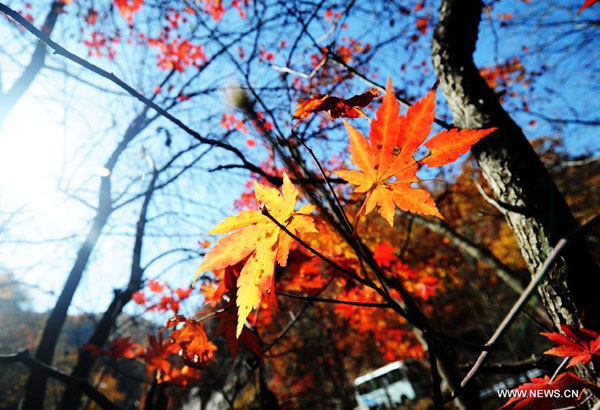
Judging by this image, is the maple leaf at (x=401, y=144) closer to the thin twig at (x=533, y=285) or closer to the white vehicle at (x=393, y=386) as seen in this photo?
the thin twig at (x=533, y=285)

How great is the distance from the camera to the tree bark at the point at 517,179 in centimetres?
113

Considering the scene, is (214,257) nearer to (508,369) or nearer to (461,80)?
(508,369)

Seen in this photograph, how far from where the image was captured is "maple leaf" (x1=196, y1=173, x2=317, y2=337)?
0.76 meters

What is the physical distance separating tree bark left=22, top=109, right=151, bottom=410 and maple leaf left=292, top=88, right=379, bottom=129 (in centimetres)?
474

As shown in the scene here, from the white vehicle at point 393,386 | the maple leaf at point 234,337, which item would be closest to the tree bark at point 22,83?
the maple leaf at point 234,337

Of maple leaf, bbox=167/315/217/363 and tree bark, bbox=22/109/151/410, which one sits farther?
tree bark, bbox=22/109/151/410

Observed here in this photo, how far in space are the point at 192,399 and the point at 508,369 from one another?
6506 mm

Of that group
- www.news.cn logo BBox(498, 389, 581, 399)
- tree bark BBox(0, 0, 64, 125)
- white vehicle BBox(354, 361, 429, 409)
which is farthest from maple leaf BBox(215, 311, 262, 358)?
white vehicle BBox(354, 361, 429, 409)

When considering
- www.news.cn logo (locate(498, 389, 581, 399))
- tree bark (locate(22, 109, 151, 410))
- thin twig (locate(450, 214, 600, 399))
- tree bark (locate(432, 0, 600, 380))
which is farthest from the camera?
tree bark (locate(22, 109, 151, 410))

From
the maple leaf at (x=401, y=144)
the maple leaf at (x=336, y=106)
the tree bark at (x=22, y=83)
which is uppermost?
the tree bark at (x=22, y=83)

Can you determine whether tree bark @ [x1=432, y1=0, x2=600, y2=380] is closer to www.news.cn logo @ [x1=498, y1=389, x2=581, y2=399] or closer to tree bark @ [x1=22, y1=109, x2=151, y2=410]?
www.news.cn logo @ [x1=498, y1=389, x2=581, y2=399]

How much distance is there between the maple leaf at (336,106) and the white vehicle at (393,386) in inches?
593

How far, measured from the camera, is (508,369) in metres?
1.24

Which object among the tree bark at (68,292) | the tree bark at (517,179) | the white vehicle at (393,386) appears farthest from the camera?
the white vehicle at (393,386)
